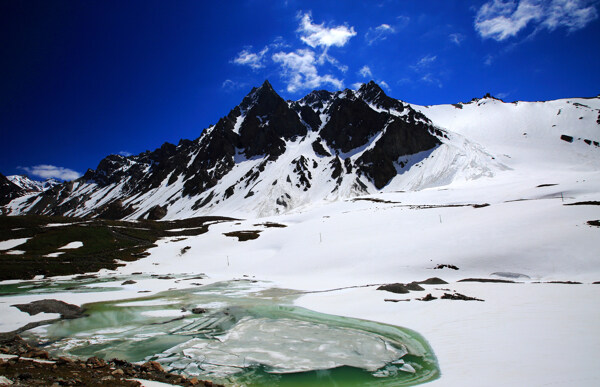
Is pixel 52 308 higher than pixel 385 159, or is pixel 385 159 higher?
pixel 385 159

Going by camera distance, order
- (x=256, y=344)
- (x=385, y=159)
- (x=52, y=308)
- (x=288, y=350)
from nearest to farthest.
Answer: (x=288, y=350) → (x=256, y=344) → (x=52, y=308) → (x=385, y=159)

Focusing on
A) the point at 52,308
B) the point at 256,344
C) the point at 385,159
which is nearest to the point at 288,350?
the point at 256,344

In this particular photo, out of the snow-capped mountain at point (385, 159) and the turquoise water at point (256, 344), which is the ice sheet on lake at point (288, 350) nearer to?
the turquoise water at point (256, 344)

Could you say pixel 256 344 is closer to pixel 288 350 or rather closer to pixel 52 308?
pixel 288 350

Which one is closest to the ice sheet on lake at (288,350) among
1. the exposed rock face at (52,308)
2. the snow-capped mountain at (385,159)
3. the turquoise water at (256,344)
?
the turquoise water at (256,344)

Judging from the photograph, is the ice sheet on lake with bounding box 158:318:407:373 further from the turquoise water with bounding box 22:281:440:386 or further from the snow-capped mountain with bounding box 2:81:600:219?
the snow-capped mountain with bounding box 2:81:600:219

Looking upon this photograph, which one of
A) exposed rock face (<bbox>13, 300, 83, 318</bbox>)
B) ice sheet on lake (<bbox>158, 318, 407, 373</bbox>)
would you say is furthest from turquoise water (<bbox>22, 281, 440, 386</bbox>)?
exposed rock face (<bbox>13, 300, 83, 318</bbox>)

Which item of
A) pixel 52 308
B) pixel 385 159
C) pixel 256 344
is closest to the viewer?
pixel 256 344

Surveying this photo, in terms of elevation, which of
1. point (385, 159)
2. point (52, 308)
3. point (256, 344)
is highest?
point (385, 159)
